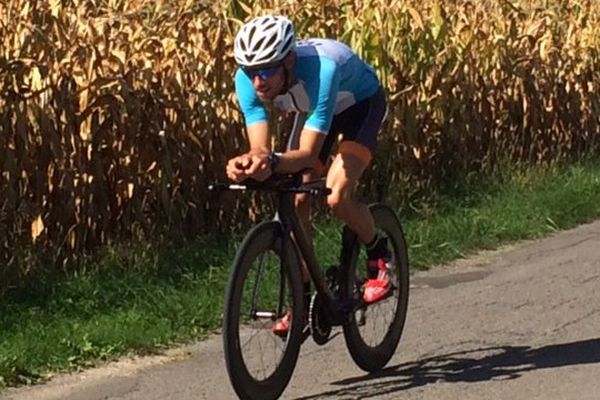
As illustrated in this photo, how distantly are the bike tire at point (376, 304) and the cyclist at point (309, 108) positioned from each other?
114 mm

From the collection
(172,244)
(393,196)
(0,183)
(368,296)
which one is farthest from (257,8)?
(368,296)

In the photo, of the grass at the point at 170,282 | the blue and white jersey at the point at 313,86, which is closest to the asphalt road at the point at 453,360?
the grass at the point at 170,282

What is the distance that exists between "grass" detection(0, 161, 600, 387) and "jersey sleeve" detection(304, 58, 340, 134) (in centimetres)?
188

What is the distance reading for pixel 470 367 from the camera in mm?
7781

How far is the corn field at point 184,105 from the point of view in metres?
9.23

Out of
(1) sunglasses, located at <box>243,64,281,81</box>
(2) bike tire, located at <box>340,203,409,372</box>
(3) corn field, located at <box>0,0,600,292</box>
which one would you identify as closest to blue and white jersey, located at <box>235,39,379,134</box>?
(1) sunglasses, located at <box>243,64,281,81</box>

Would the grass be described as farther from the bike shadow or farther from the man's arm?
the man's arm

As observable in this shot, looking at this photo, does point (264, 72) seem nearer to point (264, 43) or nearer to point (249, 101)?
point (264, 43)

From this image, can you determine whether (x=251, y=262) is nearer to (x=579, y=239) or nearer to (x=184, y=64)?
(x=184, y=64)

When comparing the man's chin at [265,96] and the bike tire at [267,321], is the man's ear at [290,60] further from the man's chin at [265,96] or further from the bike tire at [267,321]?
the bike tire at [267,321]

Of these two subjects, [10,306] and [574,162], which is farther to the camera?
[574,162]

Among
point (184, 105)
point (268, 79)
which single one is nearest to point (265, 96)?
point (268, 79)

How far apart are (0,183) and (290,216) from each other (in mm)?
2630

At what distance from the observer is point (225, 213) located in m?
10.7
